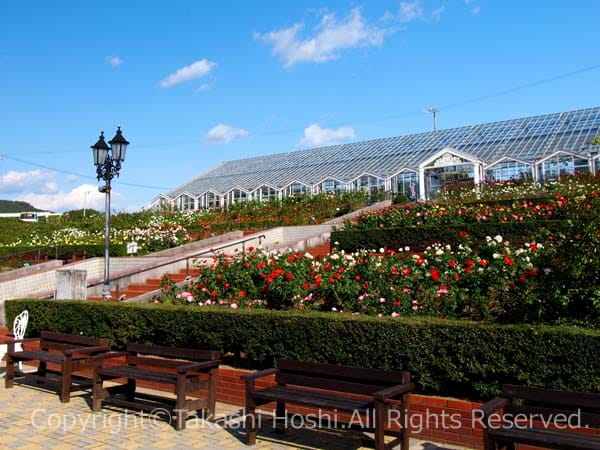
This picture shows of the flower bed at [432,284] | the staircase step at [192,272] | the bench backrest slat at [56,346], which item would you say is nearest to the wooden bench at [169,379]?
the bench backrest slat at [56,346]

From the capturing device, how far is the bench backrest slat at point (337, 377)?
221 inches

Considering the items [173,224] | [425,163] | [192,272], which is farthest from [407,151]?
[192,272]

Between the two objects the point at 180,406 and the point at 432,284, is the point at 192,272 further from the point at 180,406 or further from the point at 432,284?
the point at 180,406

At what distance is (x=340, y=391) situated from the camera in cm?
584

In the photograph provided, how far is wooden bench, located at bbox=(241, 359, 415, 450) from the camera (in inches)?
207

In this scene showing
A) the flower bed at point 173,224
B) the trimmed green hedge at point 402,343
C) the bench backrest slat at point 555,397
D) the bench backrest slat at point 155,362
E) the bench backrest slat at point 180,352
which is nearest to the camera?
the bench backrest slat at point 555,397

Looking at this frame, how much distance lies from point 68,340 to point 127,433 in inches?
112

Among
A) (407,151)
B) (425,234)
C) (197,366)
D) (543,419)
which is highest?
(407,151)

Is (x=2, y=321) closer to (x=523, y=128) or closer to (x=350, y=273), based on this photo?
(x=350, y=273)

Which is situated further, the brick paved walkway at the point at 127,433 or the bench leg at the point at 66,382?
the bench leg at the point at 66,382

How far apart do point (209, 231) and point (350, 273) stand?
14.4 meters

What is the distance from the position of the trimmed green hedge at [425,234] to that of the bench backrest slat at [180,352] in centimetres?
788

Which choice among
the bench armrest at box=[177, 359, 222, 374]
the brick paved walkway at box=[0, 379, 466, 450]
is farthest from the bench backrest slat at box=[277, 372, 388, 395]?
the bench armrest at box=[177, 359, 222, 374]

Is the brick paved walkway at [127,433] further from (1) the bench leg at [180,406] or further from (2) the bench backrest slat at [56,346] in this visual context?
(2) the bench backrest slat at [56,346]
